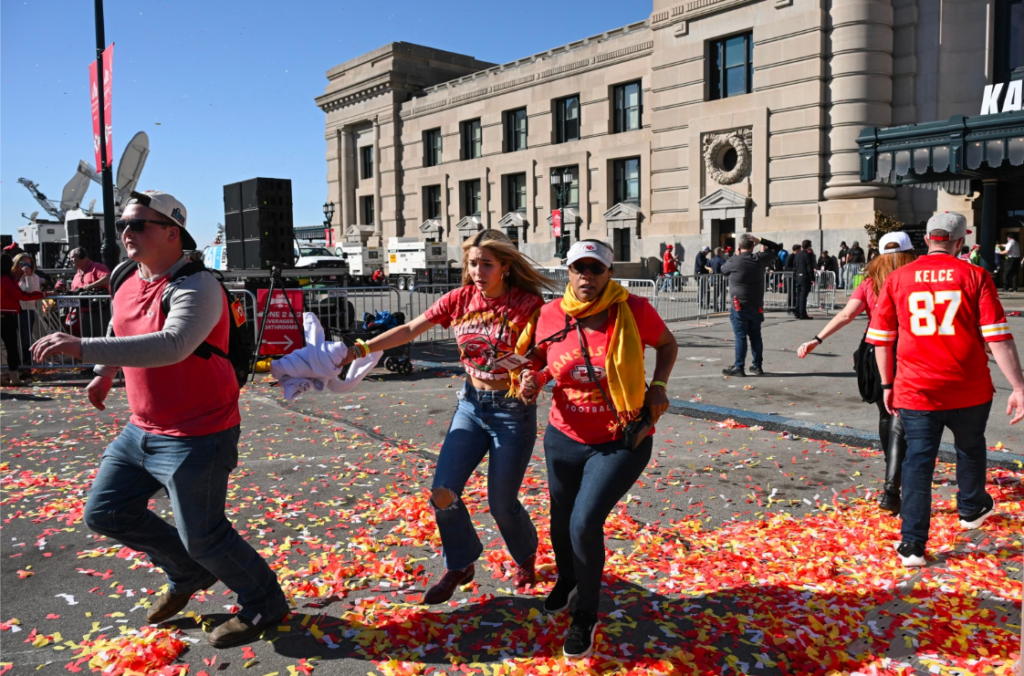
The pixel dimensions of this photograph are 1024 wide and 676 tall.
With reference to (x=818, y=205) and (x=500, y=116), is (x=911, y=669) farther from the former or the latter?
(x=500, y=116)

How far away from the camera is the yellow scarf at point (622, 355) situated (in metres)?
3.55

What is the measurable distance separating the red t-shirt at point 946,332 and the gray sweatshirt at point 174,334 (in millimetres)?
3789

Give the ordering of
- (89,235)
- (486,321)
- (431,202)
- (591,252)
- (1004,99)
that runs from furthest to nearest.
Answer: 1. (431,202)
2. (89,235)
3. (1004,99)
4. (486,321)
5. (591,252)

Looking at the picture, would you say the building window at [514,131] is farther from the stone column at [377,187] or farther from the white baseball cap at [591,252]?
the white baseball cap at [591,252]

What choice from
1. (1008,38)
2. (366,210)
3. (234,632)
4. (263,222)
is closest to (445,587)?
(234,632)

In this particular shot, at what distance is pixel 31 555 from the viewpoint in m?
4.95

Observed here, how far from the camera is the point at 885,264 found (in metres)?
5.65

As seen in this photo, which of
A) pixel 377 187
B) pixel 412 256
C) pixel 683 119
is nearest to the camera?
pixel 683 119

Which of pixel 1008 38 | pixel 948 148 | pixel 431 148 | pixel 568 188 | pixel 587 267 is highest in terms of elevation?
pixel 1008 38

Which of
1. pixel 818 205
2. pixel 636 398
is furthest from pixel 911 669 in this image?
pixel 818 205

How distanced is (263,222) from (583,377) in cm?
1553

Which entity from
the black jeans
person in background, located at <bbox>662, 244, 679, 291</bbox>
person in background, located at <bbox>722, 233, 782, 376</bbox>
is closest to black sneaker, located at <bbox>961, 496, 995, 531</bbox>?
person in background, located at <bbox>722, 233, 782, 376</bbox>

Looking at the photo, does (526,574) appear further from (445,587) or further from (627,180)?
(627,180)

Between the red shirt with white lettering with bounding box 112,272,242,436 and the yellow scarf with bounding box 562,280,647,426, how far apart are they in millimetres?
1660
